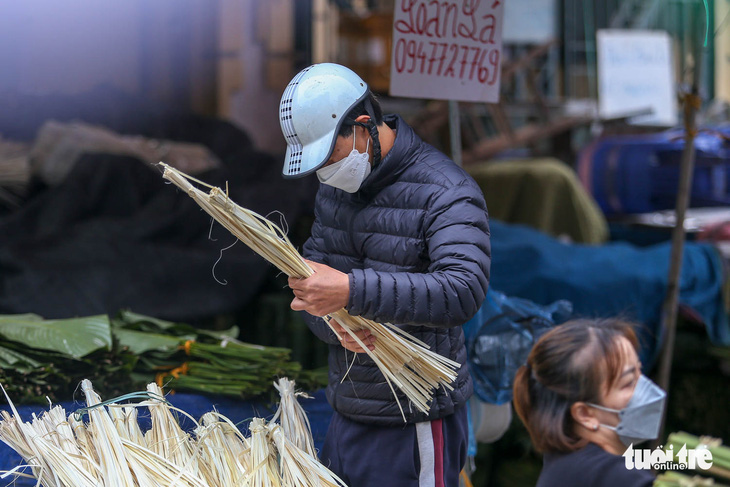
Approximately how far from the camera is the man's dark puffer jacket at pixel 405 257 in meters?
1.65

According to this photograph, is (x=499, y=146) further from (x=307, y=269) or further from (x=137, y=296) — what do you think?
(x=307, y=269)

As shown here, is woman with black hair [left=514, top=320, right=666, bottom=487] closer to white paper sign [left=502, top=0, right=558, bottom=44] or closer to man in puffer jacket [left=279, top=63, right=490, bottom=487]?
man in puffer jacket [left=279, top=63, right=490, bottom=487]

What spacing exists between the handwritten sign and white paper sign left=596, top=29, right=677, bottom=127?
3701 mm

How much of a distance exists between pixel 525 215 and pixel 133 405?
12.7 feet

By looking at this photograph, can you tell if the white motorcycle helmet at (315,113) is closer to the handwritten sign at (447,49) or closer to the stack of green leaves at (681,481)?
the handwritten sign at (447,49)

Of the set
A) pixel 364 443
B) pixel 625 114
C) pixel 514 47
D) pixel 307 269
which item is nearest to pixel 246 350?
pixel 364 443

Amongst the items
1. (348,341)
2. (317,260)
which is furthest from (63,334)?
(348,341)

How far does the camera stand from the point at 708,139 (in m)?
5.53

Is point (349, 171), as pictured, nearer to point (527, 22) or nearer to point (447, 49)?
point (447, 49)

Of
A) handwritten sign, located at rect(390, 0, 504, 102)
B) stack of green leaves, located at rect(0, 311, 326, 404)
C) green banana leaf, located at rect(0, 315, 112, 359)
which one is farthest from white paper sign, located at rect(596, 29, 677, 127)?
green banana leaf, located at rect(0, 315, 112, 359)

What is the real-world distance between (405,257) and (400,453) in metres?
0.50

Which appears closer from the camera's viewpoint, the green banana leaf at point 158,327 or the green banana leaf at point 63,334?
the green banana leaf at point 63,334

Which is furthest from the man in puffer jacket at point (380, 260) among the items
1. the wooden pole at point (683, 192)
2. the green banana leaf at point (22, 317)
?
the wooden pole at point (683, 192)

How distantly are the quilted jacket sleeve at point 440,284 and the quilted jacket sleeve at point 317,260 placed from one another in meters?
0.38
